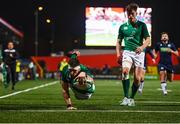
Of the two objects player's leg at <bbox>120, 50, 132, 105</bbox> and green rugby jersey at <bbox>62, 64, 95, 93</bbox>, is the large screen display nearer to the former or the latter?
player's leg at <bbox>120, 50, 132, 105</bbox>

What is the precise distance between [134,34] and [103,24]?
132 feet

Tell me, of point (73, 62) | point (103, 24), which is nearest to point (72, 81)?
point (73, 62)

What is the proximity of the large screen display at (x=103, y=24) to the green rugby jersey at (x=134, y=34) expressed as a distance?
1564 inches

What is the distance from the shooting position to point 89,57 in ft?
174

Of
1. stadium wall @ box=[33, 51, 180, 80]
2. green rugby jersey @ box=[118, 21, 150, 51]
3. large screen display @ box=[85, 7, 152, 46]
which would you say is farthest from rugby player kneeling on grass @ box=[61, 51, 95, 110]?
large screen display @ box=[85, 7, 152, 46]

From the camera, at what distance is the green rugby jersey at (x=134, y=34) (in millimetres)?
12555

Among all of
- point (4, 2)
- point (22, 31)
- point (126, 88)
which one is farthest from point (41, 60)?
point (126, 88)

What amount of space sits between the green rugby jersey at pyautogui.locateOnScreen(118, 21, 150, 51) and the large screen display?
39727 mm

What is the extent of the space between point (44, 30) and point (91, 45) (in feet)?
105

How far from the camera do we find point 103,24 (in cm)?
5272

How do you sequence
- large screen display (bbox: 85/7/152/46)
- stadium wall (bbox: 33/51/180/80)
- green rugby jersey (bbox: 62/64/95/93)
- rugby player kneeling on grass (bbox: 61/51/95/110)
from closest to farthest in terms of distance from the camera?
rugby player kneeling on grass (bbox: 61/51/95/110) → green rugby jersey (bbox: 62/64/95/93) → stadium wall (bbox: 33/51/180/80) → large screen display (bbox: 85/7/152/46)

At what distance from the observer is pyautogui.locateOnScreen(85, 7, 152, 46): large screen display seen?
52656 millimetres

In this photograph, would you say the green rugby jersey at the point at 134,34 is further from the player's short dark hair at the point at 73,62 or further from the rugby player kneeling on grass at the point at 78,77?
the player's short dark hair at the point at 73,62

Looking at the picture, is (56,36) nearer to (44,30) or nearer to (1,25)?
(44,30)
